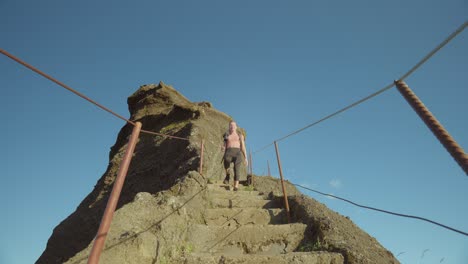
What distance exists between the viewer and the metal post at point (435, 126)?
135 cm

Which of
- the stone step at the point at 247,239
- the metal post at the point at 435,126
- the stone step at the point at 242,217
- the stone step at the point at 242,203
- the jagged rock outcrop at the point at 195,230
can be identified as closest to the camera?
the metal post at the point at 435,126

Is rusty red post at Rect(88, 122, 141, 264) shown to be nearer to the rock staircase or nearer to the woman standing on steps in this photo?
the rock staircase

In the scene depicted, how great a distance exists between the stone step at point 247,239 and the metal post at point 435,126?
2799 millimetres

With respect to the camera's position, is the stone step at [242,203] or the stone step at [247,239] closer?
the stone step at [247,239]

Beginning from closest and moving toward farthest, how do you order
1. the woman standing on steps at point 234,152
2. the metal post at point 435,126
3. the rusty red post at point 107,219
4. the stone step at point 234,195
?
the metal post at point 435,126
the rusty red post at point 107,219
the stone step at point 234,195
the woman standing on steps at point 234,152

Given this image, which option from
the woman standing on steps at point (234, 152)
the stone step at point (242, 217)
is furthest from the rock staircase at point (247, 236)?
the woman standing on steps at point (234, 152)

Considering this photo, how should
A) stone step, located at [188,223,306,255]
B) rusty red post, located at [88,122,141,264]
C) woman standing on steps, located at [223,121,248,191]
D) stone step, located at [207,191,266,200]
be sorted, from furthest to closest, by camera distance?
woman standing on steps, located at [223,121,248,191] < stone step, located at [207,191,266,200] < stone step, located at [188,223,306,255] < rusty red post, located at [88,122,141,264]

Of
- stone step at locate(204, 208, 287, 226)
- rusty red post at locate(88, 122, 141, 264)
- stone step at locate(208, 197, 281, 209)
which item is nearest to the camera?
rusty red post at locate(88, 122, 141, 264)

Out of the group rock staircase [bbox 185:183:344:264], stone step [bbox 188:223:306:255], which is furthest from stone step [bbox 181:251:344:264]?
stone step [bbox 188:223:306:255]

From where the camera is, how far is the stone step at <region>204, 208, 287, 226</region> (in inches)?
181

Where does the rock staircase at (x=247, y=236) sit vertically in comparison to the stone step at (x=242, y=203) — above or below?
below

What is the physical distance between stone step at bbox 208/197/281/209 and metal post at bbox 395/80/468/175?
3.87 m

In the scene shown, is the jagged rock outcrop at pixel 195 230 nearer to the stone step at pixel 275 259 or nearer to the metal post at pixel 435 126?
the stone step at pixel 275 259

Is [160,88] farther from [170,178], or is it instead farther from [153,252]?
[153,252]
